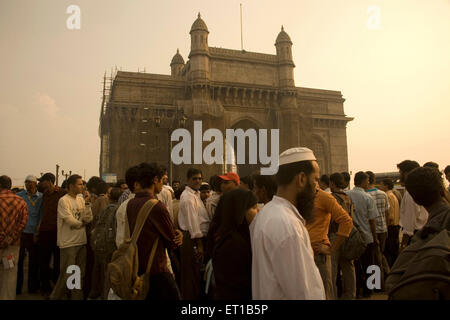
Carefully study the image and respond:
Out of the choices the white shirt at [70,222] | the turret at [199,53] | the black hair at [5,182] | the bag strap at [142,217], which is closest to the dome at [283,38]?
the turret at [199,53]

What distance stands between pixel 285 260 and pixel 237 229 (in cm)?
86

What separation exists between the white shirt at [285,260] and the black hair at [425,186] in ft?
3.84

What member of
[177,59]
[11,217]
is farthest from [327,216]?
[177,59]

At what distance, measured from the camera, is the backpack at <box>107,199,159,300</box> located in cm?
253

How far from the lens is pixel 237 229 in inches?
94.7

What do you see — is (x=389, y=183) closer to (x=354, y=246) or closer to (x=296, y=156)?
(x=354, y=246)

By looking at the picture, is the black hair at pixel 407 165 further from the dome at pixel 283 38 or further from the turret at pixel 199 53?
the dome at pixel 283 38

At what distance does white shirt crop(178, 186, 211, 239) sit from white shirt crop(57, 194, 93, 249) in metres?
1.54

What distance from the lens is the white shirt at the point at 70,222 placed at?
5004 millimetres

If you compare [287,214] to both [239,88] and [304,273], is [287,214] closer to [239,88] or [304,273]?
[304,273]

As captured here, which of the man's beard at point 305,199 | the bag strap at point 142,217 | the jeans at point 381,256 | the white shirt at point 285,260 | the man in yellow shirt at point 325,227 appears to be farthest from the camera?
the jeans at point 381,256

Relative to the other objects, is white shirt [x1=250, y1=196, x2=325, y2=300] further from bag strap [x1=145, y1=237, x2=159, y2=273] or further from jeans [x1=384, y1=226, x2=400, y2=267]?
jeans [x1=384, y1=226, x2=400, y2=267]

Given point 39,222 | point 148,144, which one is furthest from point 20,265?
point 148,144

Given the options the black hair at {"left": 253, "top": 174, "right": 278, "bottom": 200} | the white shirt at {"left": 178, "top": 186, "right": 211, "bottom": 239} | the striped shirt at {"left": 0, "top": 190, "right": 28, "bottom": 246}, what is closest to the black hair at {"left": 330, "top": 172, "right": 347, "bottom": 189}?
the white shirt at {"left": 178, "top": 186, "right": 211, "bottom": 239}
